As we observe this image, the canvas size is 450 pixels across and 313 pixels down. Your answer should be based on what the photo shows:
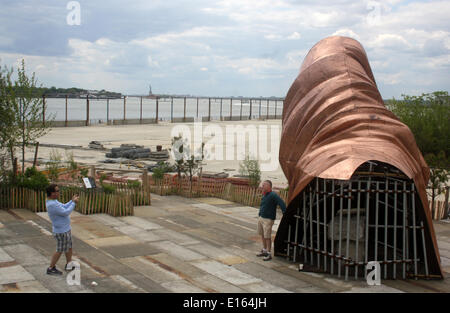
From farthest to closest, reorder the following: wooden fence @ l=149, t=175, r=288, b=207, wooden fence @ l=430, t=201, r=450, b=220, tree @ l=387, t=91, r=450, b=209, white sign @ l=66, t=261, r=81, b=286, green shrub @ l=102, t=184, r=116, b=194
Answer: tree @ l=387, t=91, r=450, b=209 → wooden fence @ l=149, t=175, r=288, b=207 → wooden fence @ l=430, t=201, r=450, b=220 → green shrub @ l=102, t=184, r=116, b=194 → white sign @ l=66, t=261, r=81, b=286

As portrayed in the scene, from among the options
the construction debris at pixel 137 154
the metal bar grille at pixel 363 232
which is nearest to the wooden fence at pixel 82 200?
the metal bar grille at pixel 363 232

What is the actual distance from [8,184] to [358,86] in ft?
35.4

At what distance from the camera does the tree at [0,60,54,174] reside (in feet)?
52.9

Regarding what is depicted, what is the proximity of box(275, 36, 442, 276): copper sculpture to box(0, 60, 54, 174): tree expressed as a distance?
9.28 m

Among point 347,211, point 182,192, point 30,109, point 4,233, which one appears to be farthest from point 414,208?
point 30,109

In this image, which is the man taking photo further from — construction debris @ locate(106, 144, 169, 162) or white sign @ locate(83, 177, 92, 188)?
construction debris @ locate(106, 144, 169, 162)

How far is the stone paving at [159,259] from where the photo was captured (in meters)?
8.47

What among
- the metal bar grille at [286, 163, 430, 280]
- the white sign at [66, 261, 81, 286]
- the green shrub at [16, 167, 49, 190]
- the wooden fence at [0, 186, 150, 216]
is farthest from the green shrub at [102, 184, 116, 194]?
the metal bar grille at [286, 163, 430, 280]

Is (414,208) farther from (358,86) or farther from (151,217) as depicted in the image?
(151,217)

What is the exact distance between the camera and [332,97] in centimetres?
1099

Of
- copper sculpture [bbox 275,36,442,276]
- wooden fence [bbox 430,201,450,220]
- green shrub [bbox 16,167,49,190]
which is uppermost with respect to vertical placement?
copper sculpture [bbox 275,36,442,276]

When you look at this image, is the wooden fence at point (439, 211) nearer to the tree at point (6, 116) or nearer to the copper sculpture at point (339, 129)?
the copper sculpture at point (339, 129)

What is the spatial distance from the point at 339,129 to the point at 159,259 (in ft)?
15.1

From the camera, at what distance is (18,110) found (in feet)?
53.8
